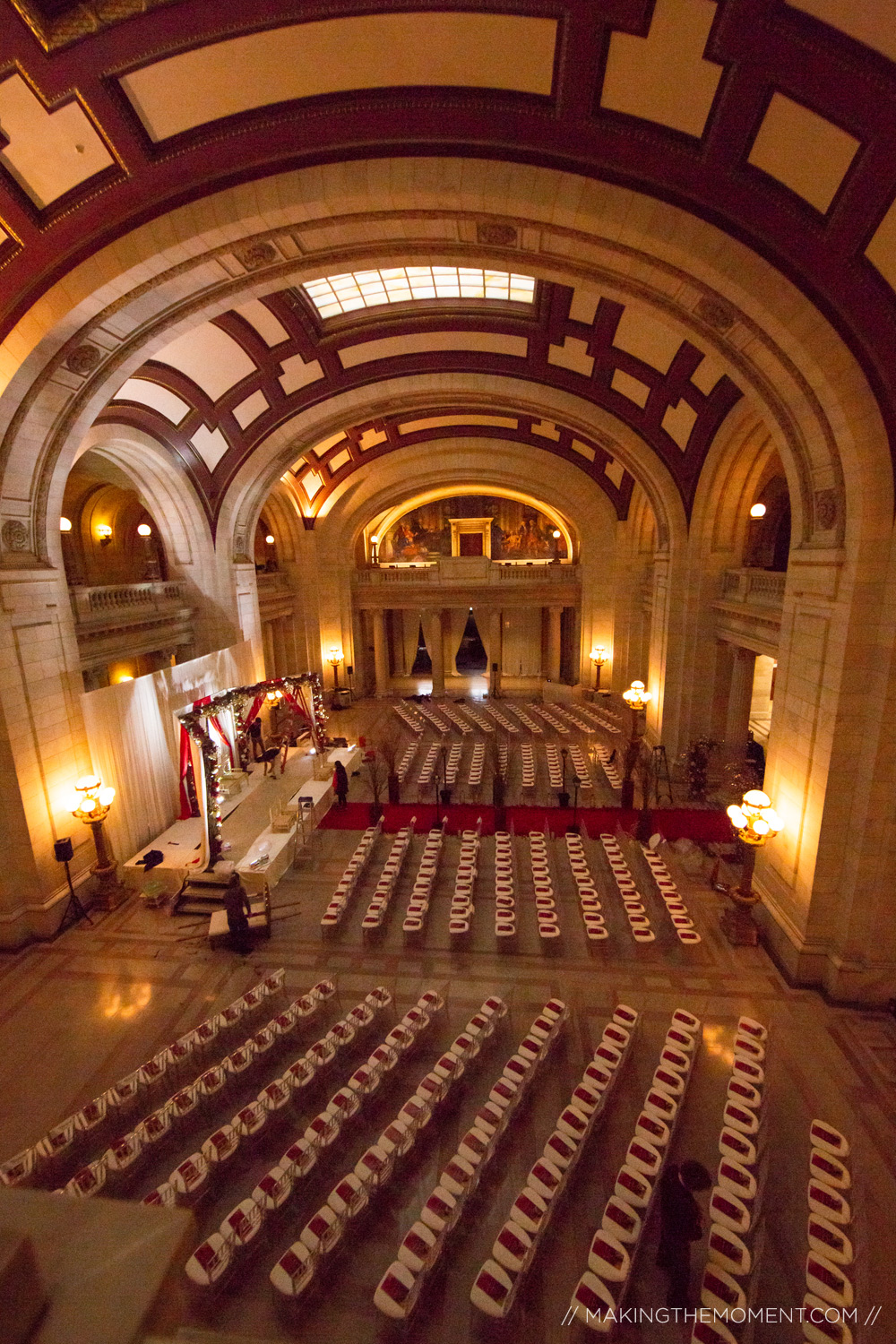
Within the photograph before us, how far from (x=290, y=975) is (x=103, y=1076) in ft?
8.02

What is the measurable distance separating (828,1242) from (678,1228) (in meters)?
1.33

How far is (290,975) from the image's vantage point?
891cm

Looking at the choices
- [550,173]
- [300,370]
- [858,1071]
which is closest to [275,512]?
[300,370]

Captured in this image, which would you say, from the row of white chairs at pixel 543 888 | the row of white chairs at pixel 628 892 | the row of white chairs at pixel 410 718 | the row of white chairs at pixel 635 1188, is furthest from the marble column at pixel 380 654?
the row of white chairs at pixel 635 1188

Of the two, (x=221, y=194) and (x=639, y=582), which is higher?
(x=221, y=194)

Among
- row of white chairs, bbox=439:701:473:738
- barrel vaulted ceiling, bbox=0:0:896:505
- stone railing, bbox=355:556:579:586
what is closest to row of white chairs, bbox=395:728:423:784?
row of white chairs, bbox=439:701:473:738

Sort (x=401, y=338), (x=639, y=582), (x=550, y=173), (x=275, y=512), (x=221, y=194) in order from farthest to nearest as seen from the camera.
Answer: (x=275, y=512) < (x=639, y=582) < (x=401, y=338) < (x=221, y=194) < (x=550, y=173)

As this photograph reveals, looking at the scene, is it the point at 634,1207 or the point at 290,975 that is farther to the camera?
the point at 290,975

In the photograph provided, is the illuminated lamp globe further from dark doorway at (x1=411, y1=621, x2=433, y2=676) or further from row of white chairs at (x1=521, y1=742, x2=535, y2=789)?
dark doorway at (x1=411, y1=621, x2=433, y2=676)

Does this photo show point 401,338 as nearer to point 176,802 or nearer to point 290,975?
point 176,802

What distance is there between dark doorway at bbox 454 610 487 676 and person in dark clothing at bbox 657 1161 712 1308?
26.9m

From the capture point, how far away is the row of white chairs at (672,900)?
9.06 m

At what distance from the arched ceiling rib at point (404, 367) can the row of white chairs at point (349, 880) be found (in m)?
9.20

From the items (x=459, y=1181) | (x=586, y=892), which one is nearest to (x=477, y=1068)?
(x=459, y=1181)
